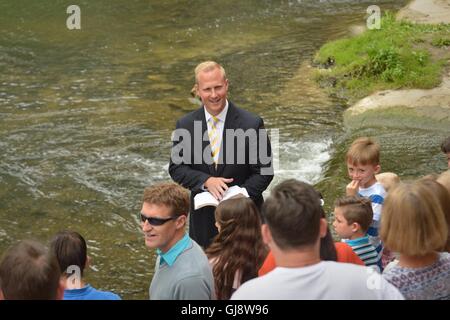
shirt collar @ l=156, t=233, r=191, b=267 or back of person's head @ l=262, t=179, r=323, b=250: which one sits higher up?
back of person's head @ l=262, t=179, r=323, b=250

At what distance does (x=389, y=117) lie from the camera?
33.0ft

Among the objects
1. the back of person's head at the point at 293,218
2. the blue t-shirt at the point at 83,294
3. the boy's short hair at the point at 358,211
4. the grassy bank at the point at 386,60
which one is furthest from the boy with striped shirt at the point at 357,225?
the grassy bank at the point at 386,60

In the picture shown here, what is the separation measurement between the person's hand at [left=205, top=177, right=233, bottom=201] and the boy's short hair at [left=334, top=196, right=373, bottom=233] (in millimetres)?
730

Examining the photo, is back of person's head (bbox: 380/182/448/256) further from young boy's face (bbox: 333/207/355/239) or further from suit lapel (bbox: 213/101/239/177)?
suit lapel (bbox: 213/101/239/177)

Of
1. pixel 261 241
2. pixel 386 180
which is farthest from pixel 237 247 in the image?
pixel 386 180

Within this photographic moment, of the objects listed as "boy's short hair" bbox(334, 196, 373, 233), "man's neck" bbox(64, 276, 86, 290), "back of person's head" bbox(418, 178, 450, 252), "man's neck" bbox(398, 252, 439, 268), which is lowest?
"man's neck" bbox(64, 276, 86, 290)

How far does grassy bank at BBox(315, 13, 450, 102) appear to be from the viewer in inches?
424

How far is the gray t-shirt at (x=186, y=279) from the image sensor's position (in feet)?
11.8

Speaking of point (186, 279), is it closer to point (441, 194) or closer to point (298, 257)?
point (298, 257)

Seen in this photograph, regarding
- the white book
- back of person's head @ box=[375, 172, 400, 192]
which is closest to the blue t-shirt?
the white book

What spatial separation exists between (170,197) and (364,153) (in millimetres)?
1909

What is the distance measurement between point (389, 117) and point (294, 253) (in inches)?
289

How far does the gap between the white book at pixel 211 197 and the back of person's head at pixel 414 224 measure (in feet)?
4.87

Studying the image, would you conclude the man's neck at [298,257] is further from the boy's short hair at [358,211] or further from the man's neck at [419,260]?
the boy's short hair at [358,211]
